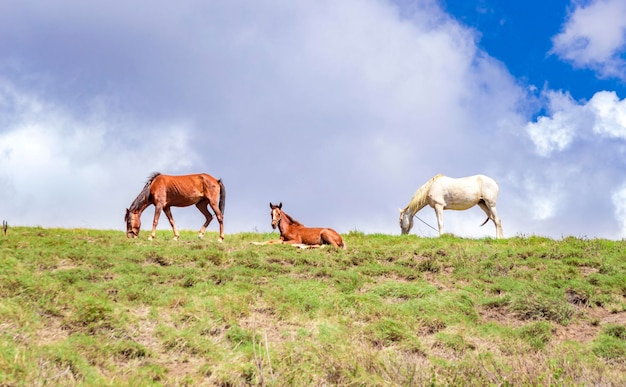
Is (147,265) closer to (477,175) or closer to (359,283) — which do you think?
(359,283)

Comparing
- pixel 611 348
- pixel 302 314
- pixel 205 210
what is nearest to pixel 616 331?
pixel 611 348

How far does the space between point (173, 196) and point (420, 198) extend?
1076 centimetres

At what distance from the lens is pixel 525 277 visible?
14.8m

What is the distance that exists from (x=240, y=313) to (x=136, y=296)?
2234 mm

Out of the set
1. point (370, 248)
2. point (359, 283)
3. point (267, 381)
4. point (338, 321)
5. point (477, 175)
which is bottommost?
point (267, 381)

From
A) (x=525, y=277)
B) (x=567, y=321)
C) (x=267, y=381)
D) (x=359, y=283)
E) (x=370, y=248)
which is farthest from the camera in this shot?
(x=370, y=248)

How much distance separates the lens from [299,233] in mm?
18750

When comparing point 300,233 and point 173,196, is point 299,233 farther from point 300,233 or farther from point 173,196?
point 173,196

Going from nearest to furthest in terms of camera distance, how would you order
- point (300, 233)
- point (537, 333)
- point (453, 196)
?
point (537, 333), point (300, 233), point (453, 196)

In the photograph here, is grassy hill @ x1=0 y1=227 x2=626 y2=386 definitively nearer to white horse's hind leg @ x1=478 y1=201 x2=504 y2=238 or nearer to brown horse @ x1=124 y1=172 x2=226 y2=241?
brown horse @ x1=124 y1=172 x2=226 y2=241

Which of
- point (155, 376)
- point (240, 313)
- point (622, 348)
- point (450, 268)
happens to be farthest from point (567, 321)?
point (155, 376)

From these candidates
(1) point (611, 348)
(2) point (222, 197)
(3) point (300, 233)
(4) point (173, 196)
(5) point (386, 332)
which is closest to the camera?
(1) point (611, 348)

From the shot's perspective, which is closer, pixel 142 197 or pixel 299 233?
pixel 299 233

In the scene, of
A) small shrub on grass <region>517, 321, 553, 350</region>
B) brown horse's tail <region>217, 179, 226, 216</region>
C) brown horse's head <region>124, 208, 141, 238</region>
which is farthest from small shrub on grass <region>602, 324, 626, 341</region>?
brown horse's head <region>124, 208, 141, 238</region>
